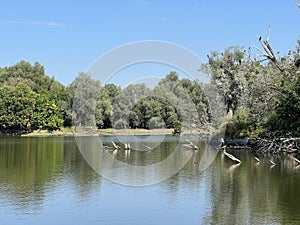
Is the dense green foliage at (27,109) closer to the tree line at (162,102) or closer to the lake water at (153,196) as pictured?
the tree line at (162,102)

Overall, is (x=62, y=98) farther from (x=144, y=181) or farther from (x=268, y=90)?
(x=144, y=181)

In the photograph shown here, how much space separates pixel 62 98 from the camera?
75.9 metres

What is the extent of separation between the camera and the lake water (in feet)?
54.3

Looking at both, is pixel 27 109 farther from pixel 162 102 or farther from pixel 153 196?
pixel 153 196

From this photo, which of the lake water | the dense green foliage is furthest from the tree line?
the lake water

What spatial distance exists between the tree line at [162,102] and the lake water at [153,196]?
809cm

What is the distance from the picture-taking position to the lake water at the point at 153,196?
54.3ft

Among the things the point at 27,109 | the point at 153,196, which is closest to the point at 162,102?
the point at 27,109

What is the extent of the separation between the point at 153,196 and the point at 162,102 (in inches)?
1714

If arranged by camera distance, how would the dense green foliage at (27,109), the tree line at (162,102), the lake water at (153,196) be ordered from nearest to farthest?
1. the lake water at (153,196)
2. the tree line at (162,102)
3. the dense green foliage at (27,109)

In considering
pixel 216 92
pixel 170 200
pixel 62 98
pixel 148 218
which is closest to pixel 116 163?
pixel 170 200

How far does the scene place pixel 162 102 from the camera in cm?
6378

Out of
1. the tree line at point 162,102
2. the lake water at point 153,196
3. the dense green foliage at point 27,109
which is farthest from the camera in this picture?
the dense green foliage at point 27,109

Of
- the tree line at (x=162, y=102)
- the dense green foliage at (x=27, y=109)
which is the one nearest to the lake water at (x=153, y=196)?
the tree line at (x=162, y=102)
